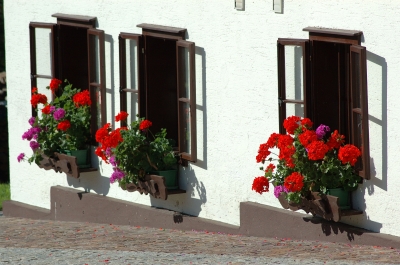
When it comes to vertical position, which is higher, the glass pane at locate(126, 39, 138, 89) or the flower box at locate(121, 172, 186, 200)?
the glass pane at locate(126, 39, 138, 89)

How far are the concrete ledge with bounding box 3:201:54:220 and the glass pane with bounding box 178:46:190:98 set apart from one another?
3.04 m

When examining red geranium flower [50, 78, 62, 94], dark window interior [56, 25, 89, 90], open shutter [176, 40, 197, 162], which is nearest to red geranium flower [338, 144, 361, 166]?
open shutter [176, 40, 197, 162]

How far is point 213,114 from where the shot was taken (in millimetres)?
9625

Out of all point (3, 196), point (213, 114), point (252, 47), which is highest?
point (252, 47)

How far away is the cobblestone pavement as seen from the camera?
7.68 metres

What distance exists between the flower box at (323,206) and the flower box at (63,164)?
130 inches

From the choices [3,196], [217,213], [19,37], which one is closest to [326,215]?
[217,213]

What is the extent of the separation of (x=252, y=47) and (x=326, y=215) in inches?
69.5

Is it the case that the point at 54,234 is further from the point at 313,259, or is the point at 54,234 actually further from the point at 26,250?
the point at 313,259

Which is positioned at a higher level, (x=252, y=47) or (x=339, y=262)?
(x=252, y=47)

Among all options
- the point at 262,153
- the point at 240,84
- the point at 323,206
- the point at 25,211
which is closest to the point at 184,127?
the point at 240,84

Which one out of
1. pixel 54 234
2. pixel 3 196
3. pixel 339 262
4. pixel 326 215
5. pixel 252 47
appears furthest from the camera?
pixel 3 196

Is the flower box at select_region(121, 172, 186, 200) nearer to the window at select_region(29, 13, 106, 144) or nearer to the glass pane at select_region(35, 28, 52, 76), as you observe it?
the window at select_region(29, 13, 106, 144)

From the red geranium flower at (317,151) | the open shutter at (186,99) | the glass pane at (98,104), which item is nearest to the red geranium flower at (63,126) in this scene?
the glass pane at (98,104)
